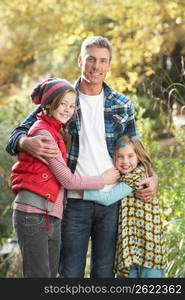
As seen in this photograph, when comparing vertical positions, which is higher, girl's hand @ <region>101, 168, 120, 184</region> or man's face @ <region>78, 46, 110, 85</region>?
man's face @ <region>78, 46, 110, 85</region>

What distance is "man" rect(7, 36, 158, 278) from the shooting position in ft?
11.2

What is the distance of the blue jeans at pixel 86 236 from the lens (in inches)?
135

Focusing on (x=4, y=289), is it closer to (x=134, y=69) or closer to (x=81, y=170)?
(x=81, y=170)

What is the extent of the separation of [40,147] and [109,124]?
22.2 inches

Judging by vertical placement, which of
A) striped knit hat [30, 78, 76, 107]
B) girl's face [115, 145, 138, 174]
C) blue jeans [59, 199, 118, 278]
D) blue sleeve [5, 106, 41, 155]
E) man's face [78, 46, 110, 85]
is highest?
man's face [78, 46, 110, 85]

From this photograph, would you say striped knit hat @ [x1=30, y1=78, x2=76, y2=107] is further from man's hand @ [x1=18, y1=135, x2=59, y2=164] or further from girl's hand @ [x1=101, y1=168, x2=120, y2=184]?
girl's hand @ [x1=101, y1=168, x2=120, y2=184]

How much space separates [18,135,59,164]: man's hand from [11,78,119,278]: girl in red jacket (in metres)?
0.03

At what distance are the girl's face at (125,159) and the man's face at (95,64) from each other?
0.39 m

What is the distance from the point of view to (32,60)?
14.8 m

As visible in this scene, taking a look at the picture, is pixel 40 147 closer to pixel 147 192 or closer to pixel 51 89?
pixel 51 89

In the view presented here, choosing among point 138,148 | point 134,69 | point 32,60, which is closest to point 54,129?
point 138,148

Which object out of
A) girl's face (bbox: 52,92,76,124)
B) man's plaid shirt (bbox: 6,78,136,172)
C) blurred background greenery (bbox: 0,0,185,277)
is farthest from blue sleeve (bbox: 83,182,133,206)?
blurred background greenery (bbox: 0,0,185,277)

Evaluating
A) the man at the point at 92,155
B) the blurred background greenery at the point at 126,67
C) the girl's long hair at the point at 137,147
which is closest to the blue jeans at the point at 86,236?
the man at the point at 92,155

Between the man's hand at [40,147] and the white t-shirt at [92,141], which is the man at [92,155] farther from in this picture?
the man's hand at [40,147]
